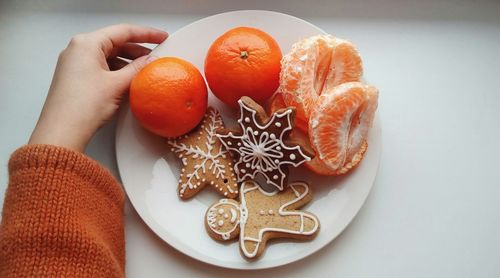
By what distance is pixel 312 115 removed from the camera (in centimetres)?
102

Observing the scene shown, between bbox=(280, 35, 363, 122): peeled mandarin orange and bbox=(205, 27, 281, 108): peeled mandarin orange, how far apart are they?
0.04 metres

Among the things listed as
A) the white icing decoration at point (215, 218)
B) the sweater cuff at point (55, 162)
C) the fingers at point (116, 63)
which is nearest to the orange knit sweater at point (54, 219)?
the sweater cuff at point (55, 162)

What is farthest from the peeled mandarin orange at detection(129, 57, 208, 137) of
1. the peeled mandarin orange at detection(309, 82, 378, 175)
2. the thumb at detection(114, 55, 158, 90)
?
the peeled mandarin orange at detection(309, 82, 378, 175)

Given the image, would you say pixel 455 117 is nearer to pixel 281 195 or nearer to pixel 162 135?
pixel 281 195

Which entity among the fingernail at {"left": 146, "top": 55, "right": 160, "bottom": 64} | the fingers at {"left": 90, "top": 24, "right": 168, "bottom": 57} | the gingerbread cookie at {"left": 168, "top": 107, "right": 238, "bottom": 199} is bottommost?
the gingerbread cookie at {"left": 168, "top": 107, "right": 238, "bottom": 199}

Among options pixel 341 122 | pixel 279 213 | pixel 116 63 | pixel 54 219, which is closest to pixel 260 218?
pixel 279 213

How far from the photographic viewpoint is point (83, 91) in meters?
1.06

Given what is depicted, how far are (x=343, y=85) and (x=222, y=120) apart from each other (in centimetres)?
31

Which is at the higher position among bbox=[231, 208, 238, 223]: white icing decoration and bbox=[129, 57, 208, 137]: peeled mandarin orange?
bbox=[129, 57, 208, 137]: peeled mandarin orange

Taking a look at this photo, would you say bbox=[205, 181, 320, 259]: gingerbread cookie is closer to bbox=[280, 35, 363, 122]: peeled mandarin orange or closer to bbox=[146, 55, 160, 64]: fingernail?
bbox=[280, 35, 363, 122]: peeled mandarin orange

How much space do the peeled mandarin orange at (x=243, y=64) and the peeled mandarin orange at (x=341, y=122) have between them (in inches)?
5.1

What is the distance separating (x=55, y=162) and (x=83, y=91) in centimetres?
20

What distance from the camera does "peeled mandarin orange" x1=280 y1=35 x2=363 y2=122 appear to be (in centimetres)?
102

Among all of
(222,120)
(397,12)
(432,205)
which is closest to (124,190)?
(222,120)
